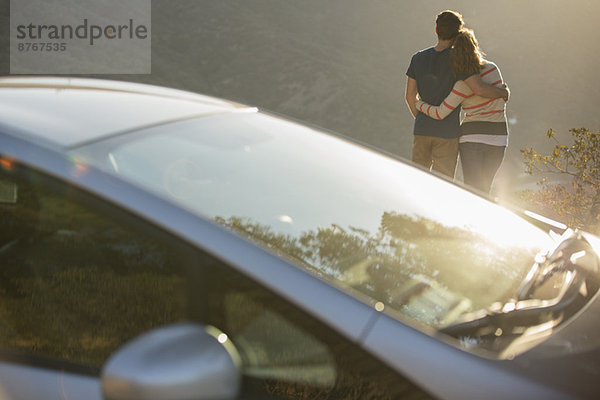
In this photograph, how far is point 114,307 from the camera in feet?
5.13

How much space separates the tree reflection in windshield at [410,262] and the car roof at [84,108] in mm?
435

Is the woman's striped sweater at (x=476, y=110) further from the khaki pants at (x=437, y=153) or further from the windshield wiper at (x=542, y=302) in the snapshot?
the windshield wiper at (x=542, y=302)

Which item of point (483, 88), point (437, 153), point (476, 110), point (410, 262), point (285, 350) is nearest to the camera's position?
point (285, 350)

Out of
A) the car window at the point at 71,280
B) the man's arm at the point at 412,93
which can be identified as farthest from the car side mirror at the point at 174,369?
the man's arm at the point at 412,93

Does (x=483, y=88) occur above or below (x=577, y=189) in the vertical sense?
above

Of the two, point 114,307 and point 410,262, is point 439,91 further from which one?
point 114,307

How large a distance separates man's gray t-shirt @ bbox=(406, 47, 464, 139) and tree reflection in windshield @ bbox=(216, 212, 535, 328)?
8.07 feet

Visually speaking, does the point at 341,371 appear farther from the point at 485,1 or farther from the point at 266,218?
the point at 485,1

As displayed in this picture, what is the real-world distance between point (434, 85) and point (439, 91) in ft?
0.19

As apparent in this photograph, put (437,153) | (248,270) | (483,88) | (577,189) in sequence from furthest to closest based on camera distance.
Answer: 1. (577,189)
2. (437,153)
3. (483,88)
4. (248,270)

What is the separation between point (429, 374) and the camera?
1.13 metres

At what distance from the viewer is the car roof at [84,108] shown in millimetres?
1438

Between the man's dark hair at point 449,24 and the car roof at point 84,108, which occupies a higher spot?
the man's dark hair at point 449,24

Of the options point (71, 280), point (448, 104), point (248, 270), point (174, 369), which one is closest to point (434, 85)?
point (448, 104)
